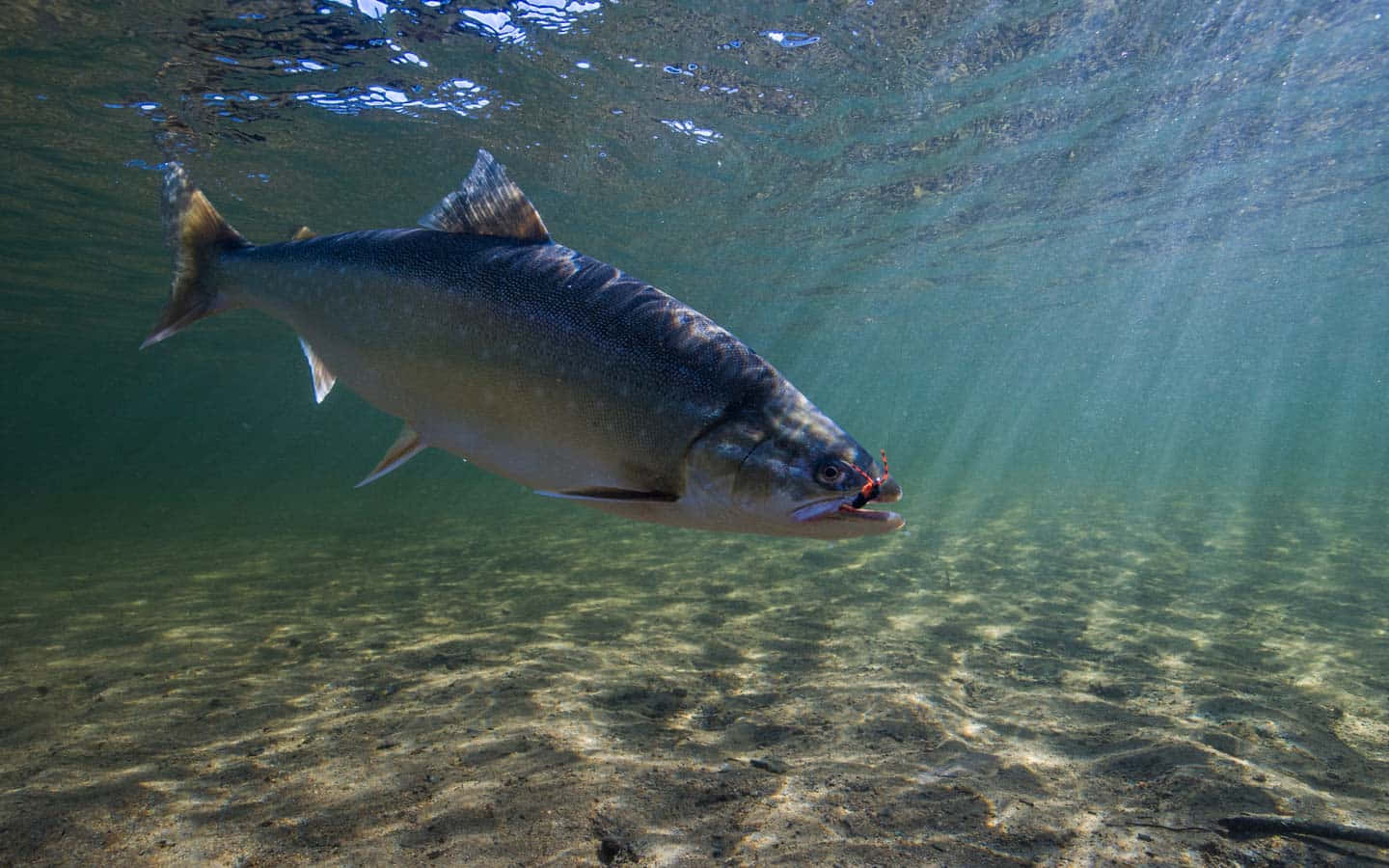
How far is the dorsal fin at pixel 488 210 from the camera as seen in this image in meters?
2.87

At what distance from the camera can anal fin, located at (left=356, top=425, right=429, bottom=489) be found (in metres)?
2.81

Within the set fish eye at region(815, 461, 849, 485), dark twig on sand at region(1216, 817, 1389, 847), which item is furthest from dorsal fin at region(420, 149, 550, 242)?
dark twig on sand at region(1216, 817, 1389, 847)

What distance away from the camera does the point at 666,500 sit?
2238mm

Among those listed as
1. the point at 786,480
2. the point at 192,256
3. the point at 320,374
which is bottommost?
the point at 786,480

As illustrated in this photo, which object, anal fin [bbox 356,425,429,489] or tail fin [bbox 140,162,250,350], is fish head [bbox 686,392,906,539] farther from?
tail fin [bbox 140,162,250,350]

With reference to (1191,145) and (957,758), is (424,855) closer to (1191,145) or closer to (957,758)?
(957,758)

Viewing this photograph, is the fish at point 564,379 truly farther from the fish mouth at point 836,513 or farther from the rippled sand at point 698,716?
the rippled sand at point 698,716

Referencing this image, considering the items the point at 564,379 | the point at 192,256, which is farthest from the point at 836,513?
the point at 192,256

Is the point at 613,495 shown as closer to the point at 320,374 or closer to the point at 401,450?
the point at 401,450

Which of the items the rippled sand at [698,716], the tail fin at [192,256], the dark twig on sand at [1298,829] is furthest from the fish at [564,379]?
the dark twig on sand at [1298,829]

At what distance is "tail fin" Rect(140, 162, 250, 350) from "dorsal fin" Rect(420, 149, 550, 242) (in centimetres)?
147

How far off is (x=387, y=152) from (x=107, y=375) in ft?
177

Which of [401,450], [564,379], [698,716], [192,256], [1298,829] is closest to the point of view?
[564,379]

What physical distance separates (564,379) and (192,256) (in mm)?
2537
